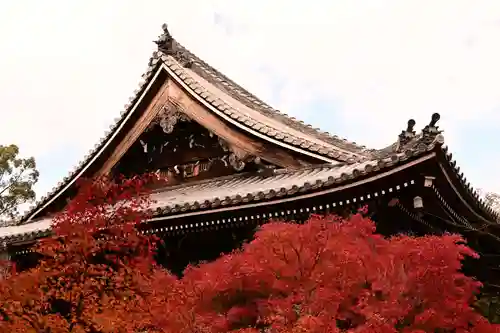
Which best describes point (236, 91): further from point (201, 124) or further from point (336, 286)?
point (336, 286)

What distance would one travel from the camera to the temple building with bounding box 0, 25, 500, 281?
746 centimetres

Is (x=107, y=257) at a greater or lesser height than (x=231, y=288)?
greater

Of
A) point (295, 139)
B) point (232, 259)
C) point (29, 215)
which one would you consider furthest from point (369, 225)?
point (29, 215)

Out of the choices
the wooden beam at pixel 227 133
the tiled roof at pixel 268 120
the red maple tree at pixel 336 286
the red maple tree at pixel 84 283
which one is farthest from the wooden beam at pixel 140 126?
the red maple tree at pixel 336 286

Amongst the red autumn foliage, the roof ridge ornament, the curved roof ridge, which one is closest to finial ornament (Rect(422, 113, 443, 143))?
the red autumn foliage

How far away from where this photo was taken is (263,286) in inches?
254

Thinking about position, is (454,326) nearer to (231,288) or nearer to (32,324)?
(231,288)

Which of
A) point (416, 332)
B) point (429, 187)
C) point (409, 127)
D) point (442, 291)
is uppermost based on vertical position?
point (409, 127)

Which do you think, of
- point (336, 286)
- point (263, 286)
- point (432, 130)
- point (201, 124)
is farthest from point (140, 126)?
point (336, 286)

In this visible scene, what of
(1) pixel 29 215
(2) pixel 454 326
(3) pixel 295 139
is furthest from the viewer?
(1) pixel 29 215

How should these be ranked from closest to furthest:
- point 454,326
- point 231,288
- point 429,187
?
point 454,326, point 231,288, point 429,187

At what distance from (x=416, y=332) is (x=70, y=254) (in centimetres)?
447

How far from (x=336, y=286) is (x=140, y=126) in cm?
786

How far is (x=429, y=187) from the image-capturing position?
286 inches
